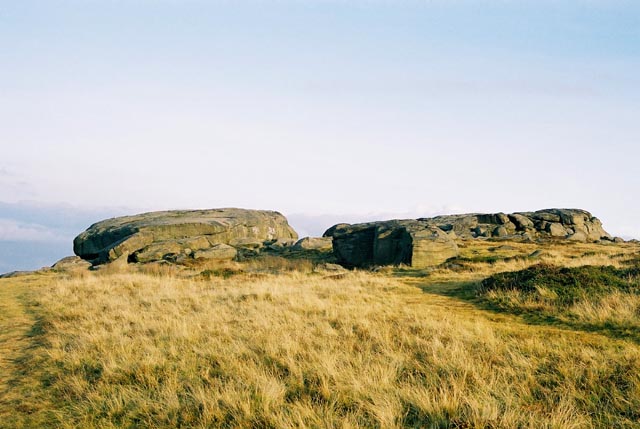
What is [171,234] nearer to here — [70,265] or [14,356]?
[70,265]

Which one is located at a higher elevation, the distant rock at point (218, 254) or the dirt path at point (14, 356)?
the distant rock at point (218, 254)

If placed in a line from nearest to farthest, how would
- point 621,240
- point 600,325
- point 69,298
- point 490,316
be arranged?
point 600,325 < point 490,316 < point 69,298 < point 621,240

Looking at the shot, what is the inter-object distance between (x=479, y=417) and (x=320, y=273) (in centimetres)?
2151

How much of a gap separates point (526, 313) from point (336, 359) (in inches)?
312

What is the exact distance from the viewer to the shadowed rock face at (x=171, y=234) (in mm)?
36250

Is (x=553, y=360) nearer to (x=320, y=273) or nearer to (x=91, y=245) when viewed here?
(x=320, y=273)

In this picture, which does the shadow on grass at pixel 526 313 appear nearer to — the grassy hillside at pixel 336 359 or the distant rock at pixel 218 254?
the grassy hillside at pixel 336 359

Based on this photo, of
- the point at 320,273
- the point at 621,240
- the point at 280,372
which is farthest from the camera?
the point at 621,240

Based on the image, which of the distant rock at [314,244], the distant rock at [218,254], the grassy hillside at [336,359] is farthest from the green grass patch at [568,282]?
the distant rock at [314,244]

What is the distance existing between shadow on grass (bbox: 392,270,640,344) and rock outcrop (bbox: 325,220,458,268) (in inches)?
323

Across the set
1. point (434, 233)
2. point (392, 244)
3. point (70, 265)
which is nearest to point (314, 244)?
point (392, 244)

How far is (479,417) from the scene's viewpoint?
5684 mm

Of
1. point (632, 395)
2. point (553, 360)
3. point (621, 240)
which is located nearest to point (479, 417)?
point (632, 395)

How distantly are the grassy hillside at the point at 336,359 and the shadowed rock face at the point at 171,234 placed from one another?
773 inches
